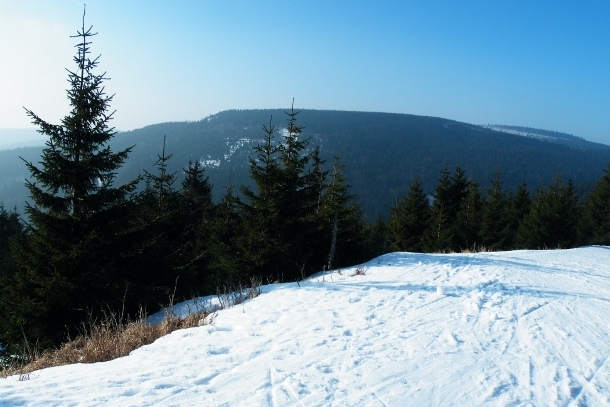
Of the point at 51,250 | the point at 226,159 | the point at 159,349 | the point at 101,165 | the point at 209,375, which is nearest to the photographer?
the point at 209,375

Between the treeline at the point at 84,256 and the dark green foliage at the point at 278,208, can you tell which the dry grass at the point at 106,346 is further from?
the dark green foliage at the point at 278,208

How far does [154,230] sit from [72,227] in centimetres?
240

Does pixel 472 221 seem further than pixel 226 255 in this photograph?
Yes

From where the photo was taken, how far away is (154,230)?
35.7ft

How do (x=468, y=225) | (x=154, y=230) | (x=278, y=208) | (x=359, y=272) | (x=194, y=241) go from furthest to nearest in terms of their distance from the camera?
(x=468, y=225) < (x=194, y=241) < (x=278, y=208) < (x=154, y=230) < (x=359, y=272)

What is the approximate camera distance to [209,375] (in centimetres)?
349

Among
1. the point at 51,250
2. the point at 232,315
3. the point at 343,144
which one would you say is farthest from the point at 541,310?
the point at 343,144

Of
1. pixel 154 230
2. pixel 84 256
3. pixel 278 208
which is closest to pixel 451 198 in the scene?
pixel 278 208

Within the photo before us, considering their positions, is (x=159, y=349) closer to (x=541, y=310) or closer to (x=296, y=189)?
(x=541, y=310)

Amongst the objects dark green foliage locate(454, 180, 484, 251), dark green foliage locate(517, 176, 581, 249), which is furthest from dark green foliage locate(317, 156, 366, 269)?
Result: dark green foliage locate(517, 176, 581, 249)

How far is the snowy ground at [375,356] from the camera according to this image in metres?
3.10

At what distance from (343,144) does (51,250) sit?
195 meters

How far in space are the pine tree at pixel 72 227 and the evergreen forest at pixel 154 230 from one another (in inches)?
1.0

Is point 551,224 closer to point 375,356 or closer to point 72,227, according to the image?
point 375,356
